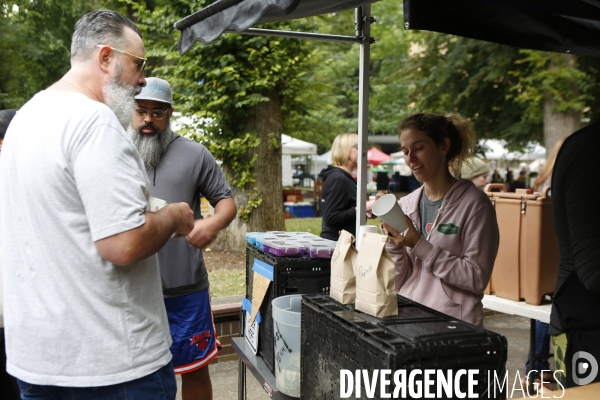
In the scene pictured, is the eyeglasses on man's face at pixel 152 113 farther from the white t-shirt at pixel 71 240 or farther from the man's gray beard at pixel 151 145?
the white t-shirt at pixel 71 240

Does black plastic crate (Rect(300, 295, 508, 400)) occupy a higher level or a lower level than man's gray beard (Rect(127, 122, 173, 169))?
lower

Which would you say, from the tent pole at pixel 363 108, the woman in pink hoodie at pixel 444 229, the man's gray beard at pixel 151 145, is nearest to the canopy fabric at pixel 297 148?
the tent pole at pixel 363 108

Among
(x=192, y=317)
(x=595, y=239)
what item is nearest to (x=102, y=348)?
(x=192, y=317)

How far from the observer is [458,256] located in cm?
233

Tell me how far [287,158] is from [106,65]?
18.4m

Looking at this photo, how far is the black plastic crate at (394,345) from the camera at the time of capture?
4.43ft

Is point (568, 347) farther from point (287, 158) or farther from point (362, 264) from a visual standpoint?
point (287, 158)

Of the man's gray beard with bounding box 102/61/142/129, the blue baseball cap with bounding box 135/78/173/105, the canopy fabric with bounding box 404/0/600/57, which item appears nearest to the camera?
the man's gray beard with bounding box 102/61/142/129

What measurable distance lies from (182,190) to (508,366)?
3453 mm

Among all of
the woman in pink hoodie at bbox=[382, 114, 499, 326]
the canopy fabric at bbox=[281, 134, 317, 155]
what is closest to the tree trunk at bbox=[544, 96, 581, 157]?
the canopy fabric at bbox=[281, 134, 317, 155]

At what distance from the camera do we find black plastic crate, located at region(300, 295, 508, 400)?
53.2 inches

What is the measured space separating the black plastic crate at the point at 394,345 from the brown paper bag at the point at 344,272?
4cm

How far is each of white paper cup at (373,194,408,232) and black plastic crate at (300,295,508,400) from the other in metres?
0.41

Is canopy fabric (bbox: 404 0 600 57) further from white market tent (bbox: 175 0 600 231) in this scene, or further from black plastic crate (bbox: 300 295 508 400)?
black plastic crate (bbox: 300 295 508 400)
